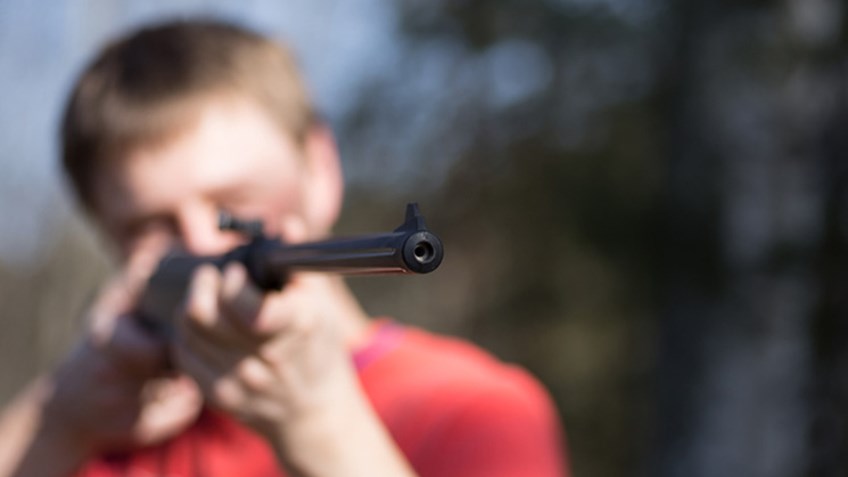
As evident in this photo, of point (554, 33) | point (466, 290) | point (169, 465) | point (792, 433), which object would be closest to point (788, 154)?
point (792, 433)

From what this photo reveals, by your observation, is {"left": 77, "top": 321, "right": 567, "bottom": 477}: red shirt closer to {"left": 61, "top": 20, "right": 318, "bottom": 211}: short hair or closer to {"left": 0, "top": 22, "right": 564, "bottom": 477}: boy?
{"left": 0, "top": 22, "right": 564, "bottom": 477}: boy

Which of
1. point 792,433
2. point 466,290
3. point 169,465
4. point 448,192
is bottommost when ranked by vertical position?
point 466,290

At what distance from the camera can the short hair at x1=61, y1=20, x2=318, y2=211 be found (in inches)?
74.3

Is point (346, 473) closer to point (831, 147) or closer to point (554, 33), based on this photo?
point (831, 147)

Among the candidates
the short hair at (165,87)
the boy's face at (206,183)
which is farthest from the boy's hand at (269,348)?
the short hair at (165,87)

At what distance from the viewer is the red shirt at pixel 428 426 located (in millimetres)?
1628

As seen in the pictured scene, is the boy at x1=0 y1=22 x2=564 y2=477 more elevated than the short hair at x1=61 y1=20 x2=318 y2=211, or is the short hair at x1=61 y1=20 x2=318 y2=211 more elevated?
the short hair at x1=61 y1=20 x2=318 y2=211

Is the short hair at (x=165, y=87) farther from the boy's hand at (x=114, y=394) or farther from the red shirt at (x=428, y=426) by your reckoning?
the red shirt at (x=428, y=426)

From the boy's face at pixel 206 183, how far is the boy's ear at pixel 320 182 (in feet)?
0.26

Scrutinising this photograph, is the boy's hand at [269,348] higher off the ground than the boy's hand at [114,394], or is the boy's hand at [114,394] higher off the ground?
the boy's hand at [269,348]

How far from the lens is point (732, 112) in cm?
436

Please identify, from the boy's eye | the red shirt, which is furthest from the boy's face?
the red shirt

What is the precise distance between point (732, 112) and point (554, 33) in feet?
28.8

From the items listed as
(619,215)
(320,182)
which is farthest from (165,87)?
(619,215)
